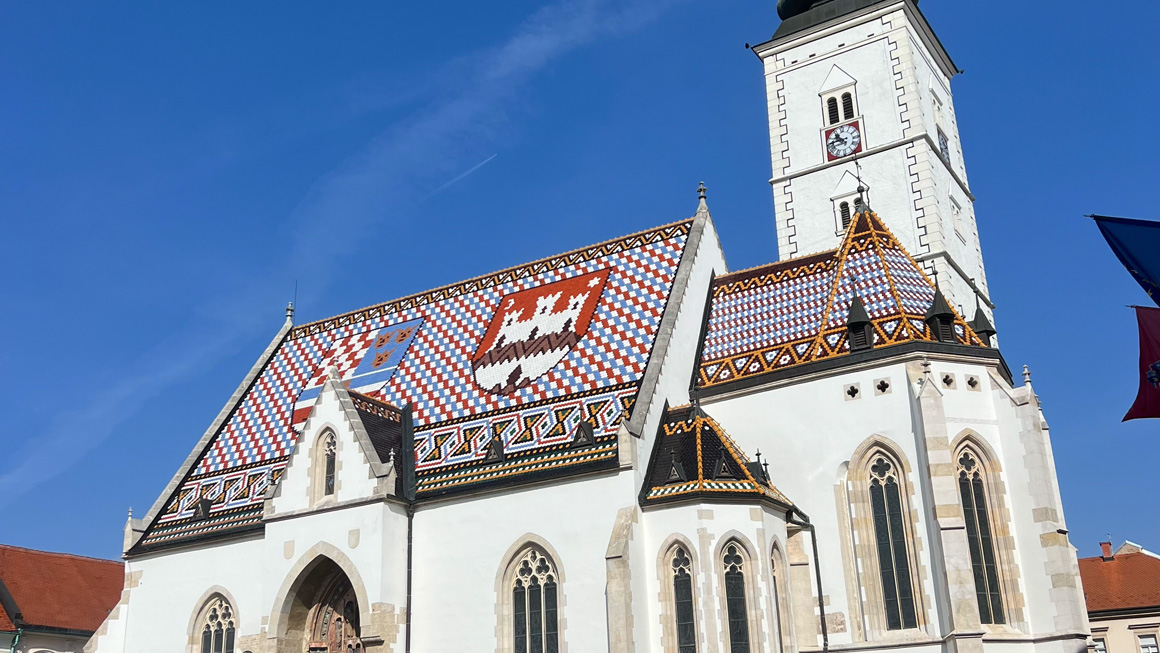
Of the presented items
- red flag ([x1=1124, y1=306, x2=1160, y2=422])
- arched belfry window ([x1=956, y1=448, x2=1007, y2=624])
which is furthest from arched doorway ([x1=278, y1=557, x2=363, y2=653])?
red flag ([x1=1124, y1=306, x2=1160, y2=422])

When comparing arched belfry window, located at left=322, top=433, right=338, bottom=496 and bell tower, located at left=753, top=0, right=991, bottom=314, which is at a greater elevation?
bell tower, located at left=753, top=0, right=991, bottom=314

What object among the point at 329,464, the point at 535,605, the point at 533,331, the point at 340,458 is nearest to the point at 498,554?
the point at 535,605

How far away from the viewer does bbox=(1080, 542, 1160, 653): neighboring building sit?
40969mm

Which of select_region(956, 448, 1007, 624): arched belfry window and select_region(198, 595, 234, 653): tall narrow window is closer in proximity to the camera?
select_region(956, 448, 1007, 624): arched belfry window

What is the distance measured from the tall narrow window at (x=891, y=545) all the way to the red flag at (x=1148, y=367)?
9925 mm

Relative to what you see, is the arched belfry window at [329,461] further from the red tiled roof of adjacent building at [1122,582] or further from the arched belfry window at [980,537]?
the red tiled roof of adjacent building at [1122,582]

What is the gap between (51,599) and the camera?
1432 inches

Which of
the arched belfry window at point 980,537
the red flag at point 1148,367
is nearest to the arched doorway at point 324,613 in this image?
the arched belfry window at point 980,537

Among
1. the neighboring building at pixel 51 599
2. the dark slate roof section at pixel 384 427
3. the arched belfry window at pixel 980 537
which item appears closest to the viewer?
the arched belfry window at pixel 980 537

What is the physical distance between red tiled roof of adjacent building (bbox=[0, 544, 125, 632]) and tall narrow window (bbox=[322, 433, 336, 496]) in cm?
1431

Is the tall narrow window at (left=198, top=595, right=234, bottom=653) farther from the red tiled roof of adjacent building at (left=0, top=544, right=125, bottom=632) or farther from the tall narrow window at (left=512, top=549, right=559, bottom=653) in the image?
the red tiled roof of adjacent building at (left=0, top=544, right=125, bottom=632)

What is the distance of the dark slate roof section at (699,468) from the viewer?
2228 cm

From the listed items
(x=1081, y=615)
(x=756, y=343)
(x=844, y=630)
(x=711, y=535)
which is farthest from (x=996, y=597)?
(x=756, y=343)

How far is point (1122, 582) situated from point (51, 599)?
38124mm
